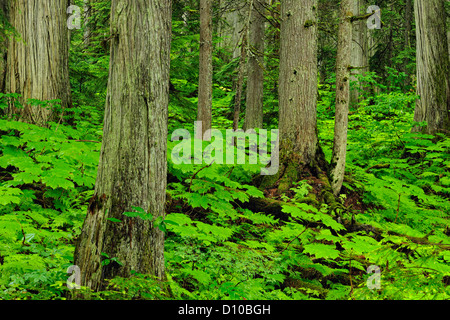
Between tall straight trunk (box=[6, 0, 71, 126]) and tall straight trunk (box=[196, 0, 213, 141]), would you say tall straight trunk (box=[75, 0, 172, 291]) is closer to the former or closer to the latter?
tall straight trunk (box=[6, 0, 71, 126])

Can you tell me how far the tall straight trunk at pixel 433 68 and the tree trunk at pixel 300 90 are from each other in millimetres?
4741

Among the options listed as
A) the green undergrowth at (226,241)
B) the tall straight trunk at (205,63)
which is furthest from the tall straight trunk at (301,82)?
the tall straight trunk at (205,63)

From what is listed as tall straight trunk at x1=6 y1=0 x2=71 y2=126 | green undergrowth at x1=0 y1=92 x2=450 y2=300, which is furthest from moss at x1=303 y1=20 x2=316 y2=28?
tall straight trunk at x1=6 y1=0 x2=71 y2=126

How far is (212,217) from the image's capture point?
14.4 ft

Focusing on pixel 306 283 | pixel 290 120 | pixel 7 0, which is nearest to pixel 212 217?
pixel 306 283

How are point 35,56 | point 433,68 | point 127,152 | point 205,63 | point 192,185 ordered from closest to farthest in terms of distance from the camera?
point 127,152, point 192,185, point 35,56, point 205,63, point 433,68

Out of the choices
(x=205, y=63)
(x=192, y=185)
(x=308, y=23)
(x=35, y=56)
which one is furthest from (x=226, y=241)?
(x=205, y=63)

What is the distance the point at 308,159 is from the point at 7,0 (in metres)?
6.29

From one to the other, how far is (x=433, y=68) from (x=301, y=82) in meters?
5.33

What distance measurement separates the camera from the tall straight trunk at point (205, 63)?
27.2 feet

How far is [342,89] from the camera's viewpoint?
5543mm

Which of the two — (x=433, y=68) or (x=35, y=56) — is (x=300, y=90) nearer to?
(x=35, y=56)
